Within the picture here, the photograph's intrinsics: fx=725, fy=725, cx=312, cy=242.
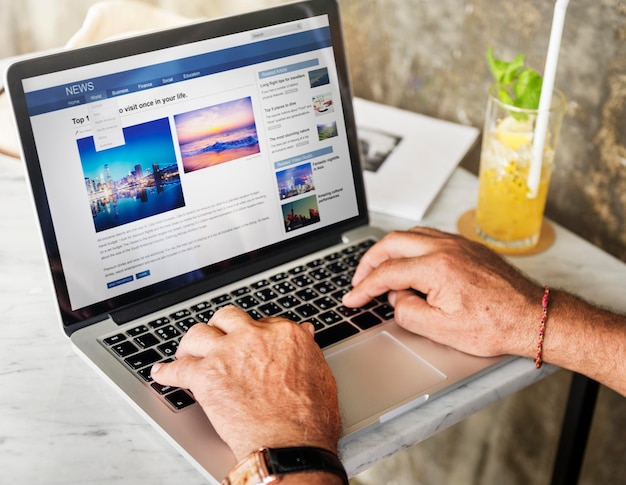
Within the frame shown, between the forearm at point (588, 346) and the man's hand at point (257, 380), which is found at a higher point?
the man's hand at point (257, 380)

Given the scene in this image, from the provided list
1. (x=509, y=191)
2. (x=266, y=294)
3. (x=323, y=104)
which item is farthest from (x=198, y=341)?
(x=509, y=191)

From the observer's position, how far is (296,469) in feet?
2.16

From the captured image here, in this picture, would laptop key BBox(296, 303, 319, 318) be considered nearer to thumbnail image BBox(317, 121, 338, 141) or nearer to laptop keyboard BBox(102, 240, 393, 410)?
laptop keyboard BBox(102, 240, 393, 410)

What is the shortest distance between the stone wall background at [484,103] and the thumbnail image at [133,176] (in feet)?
1.99

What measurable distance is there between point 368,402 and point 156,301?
0.95ft

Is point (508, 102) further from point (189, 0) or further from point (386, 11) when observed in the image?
point (189, 0)

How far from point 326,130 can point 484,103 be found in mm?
419

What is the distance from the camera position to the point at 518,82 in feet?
3.23

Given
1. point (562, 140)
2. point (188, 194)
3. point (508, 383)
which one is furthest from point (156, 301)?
point (562, 140)

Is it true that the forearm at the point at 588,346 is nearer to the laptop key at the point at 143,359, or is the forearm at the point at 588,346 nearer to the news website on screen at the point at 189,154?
the news website on screen at the point at 189,154

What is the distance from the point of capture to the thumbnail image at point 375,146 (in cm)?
121

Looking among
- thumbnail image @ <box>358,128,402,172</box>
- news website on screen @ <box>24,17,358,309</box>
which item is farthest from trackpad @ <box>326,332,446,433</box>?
thumbnail image @ <box>358,128,402,172</box>

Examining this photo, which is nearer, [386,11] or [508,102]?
[508,102]

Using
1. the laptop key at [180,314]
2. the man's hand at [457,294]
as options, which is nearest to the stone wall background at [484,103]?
the man's hand at [457,294]
